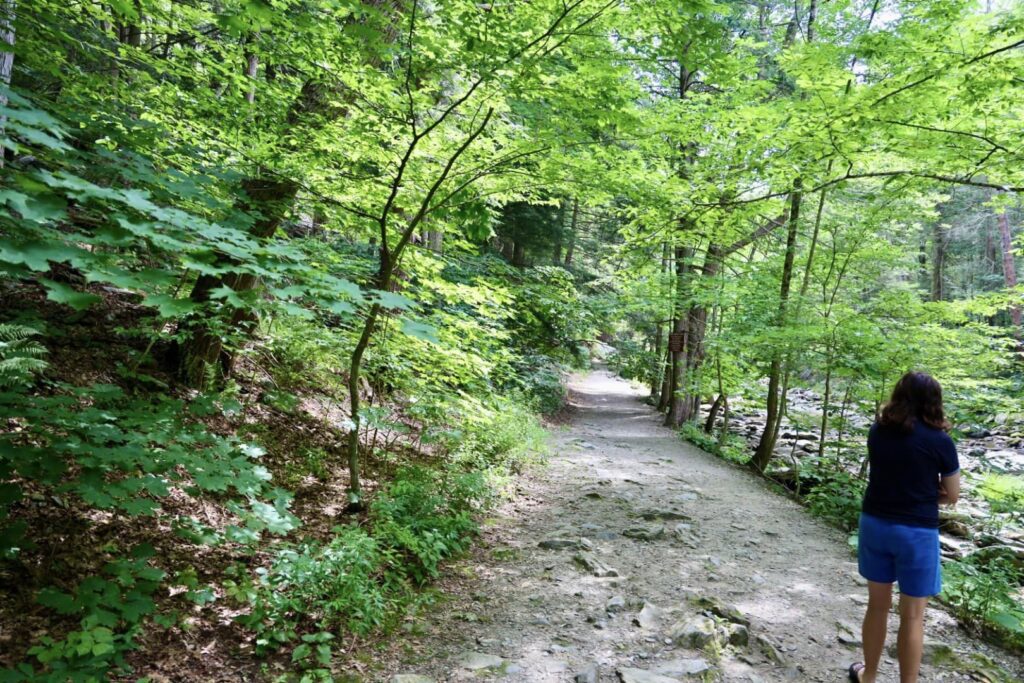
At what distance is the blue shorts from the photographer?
9.62 ft

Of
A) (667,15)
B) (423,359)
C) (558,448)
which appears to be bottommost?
(558,448)

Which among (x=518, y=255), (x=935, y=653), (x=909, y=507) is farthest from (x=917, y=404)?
(x=518, y=255)

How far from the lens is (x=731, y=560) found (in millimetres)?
5316

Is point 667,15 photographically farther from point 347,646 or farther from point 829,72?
point 347,646

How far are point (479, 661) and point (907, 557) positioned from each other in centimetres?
256

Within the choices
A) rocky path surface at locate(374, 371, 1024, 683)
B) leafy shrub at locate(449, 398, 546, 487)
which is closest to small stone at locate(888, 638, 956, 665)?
rocky path surface at locate(374, 371, 1024, 683)

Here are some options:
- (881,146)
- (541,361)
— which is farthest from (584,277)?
(881,146)

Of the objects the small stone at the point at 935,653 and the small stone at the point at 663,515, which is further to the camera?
the small stone at the point at 663,515

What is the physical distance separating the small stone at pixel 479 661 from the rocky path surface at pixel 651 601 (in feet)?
0.04

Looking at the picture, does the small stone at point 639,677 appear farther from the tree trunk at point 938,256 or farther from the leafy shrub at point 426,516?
the tree trunk at point 938,256

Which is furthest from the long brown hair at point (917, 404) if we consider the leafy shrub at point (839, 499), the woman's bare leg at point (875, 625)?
the leafy shrub at point (839, 499)

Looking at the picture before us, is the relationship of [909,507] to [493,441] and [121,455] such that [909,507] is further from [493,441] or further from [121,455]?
[493,441]

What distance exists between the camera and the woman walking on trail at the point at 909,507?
2951 mm

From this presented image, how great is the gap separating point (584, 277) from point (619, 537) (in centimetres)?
1277
